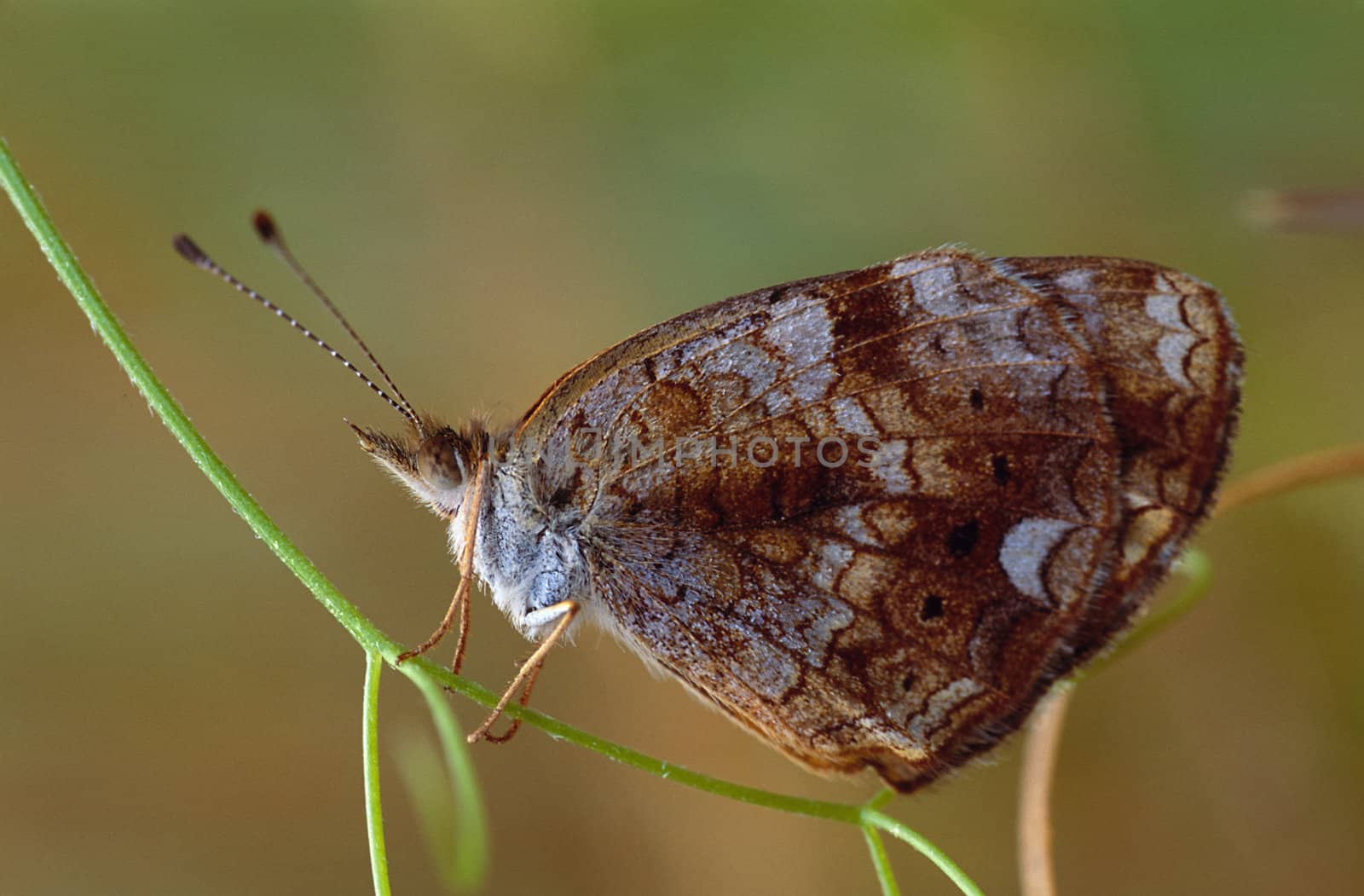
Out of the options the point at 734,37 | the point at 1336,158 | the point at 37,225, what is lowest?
the point at 1336,158

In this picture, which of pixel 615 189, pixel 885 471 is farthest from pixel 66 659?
pixel 885 471

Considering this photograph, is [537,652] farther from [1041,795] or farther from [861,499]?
[1041,795]

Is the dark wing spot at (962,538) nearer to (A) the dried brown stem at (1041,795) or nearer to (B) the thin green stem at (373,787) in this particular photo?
(A) the dried brown stem at (1041,795)

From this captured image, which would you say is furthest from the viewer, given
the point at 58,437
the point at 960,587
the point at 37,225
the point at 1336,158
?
the point at 58,437

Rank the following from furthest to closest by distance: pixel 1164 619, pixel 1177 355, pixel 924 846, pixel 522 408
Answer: pixel 522 408, pixel 1164 619, pixel 1177 355, pixel 924 846

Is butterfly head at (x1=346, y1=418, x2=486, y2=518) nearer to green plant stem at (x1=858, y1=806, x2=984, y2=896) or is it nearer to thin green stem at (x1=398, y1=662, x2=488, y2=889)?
thin green stem at (x1=398, y1=662, x2=488, y2=889)

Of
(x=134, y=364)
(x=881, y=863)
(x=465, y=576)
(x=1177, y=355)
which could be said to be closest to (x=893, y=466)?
(x=1177, y=355)

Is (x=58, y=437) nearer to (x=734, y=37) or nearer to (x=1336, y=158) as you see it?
(x=734, y=37)
